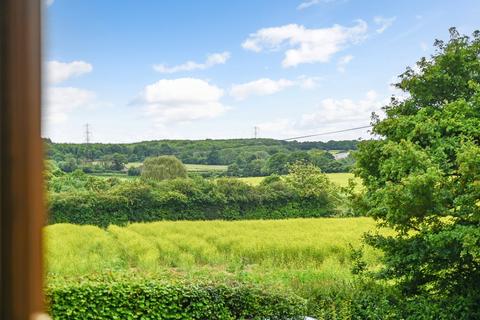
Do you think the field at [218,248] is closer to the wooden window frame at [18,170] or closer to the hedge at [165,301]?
the hedge at [165,301]

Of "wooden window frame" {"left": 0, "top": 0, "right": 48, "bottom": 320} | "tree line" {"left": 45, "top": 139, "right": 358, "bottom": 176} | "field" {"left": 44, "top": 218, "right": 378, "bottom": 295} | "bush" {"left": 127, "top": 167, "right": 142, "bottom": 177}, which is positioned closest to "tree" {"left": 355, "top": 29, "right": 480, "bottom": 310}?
"field" {"left": 44, "top": 218, "right": 378, "bottom": 295}

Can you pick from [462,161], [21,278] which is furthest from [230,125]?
[21,278]

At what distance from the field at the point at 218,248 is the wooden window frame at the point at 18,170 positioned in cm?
513

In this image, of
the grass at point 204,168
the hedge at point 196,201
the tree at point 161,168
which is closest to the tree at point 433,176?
the hedge at point 196,201

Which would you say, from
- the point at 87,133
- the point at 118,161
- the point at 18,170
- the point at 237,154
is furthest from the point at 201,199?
the point at 18,170

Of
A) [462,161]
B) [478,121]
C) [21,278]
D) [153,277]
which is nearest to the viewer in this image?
[21,278]

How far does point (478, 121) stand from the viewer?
383 cm

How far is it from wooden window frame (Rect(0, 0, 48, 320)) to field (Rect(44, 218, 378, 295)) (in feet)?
16.8

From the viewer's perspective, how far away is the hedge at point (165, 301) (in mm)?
3941

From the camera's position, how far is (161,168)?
10.3m

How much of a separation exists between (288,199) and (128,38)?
5.00m

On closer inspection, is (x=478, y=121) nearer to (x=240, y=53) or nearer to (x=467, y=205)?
(x=467, y=205)

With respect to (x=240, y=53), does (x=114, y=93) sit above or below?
below

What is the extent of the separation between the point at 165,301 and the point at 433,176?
8.13 feet
